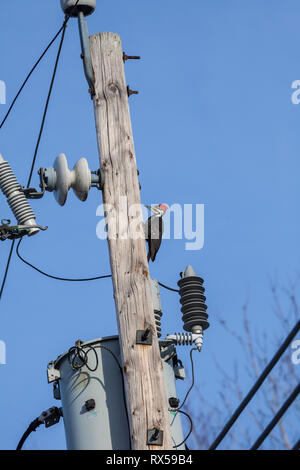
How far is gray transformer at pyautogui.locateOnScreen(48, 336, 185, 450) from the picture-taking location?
8.66 meters

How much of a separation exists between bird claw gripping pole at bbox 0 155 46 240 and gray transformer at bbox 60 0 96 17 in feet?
5.72

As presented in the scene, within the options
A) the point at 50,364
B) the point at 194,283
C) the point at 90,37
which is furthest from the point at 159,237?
the point at 90,37

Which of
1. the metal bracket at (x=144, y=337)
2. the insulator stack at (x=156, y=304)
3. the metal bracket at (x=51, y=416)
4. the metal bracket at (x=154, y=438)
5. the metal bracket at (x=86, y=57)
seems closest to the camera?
the metal bracket at (x=154, y=438)

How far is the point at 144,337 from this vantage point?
336 inches

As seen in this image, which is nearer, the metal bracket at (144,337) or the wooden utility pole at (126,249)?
the wooden utility pole at (126,249)

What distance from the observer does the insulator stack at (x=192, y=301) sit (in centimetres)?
974

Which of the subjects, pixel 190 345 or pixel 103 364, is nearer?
pixel 103 364

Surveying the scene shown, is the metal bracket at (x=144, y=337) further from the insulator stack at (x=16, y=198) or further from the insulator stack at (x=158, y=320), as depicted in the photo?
the insulator stack at (x=16, y=198)

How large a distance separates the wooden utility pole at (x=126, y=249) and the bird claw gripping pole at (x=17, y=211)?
805 millimetres

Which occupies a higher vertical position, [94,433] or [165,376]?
[165,376]

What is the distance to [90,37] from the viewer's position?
994 cm

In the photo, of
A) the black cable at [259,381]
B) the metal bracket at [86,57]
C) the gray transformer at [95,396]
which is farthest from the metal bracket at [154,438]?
the metal bracket at [86,57]

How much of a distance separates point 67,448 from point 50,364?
0.76 m
